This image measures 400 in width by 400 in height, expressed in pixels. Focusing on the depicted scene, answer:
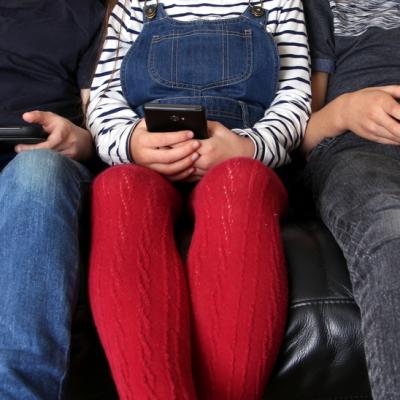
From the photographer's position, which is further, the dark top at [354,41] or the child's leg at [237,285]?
the dark top at [354,41]

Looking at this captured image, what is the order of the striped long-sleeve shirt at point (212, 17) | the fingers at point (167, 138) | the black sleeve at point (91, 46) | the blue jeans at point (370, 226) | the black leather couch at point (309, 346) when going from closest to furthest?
the blue jeans at point (370, 226) < the black leather couch at point (309, 346) < the fingers at point (167, 138) < the striped long-sleeve shirt at point (212, 17) < the black sleeve at point (91, 46)

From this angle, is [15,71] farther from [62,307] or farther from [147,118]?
[62,307]

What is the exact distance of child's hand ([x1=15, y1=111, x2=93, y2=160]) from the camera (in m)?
0.89

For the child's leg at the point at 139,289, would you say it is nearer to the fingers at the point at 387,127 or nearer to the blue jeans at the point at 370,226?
the blue jeans at the point at 370,226

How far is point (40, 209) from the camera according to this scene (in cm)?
69

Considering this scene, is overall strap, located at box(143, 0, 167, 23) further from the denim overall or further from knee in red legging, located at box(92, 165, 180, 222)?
knee in red legging, located at box(92, 165, 180, 222)

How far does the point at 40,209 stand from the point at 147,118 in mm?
203

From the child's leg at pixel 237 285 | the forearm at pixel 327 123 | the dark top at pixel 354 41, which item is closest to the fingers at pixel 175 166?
the child's leg at pixel 237 285

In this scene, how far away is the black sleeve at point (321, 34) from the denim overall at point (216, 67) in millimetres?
130

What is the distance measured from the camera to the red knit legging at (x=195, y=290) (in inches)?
24.5

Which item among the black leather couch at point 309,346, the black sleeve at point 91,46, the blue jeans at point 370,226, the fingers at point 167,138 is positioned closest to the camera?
the blue jeans at point 370,226

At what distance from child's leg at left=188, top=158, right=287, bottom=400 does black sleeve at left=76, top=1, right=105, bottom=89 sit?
1.38ft

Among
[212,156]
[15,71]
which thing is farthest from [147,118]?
[15,71]

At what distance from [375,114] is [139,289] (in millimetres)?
427
